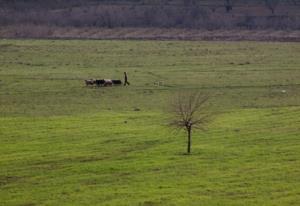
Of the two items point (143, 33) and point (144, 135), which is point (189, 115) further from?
point (143, 33)

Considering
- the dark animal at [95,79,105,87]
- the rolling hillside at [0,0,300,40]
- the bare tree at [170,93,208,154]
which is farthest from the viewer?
the rolling hillside at [0,0,300,40]

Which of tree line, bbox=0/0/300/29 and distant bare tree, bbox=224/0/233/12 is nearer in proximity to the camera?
tree line, bbox=0/0/300/29

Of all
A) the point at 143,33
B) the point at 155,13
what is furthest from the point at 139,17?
the point at 143,33

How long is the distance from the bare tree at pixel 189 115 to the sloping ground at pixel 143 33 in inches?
1848

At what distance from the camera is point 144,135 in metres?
40.3

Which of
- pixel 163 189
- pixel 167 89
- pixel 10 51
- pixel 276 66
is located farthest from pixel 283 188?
pixel 10 51

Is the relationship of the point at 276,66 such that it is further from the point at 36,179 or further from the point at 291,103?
the point at 36,179

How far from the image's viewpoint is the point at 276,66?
234 feet

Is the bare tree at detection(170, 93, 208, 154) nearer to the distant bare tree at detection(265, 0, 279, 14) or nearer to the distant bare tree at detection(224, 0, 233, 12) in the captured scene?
Result: the distant bare tree at detection(224, 0, 233, 12)

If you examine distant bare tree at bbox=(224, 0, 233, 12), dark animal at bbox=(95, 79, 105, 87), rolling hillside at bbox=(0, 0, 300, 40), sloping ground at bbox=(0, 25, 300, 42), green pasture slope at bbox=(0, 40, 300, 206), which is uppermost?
distant bare tree at bbox=(224, 0, 233, 12)

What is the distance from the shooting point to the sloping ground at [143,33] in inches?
3903

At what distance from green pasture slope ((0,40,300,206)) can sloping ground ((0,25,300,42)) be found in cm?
2294

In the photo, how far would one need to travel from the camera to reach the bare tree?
38719 millimetres

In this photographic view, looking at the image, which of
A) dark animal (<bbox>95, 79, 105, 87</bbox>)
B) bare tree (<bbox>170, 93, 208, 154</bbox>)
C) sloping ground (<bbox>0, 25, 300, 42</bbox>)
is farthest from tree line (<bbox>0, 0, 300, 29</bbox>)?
bare tree (<bbox>170, 93, 208, 154</bbox>)
